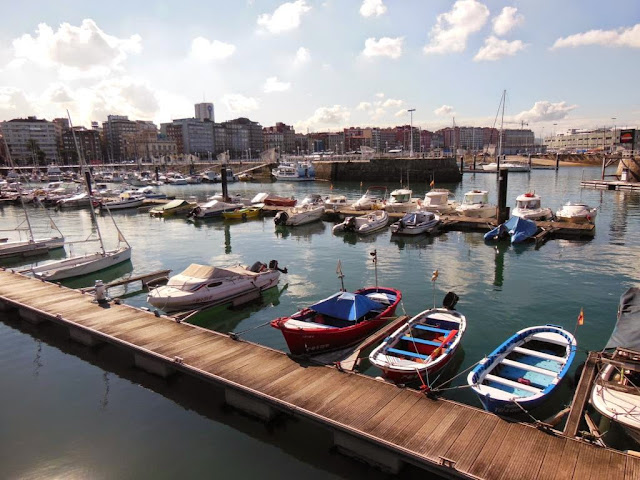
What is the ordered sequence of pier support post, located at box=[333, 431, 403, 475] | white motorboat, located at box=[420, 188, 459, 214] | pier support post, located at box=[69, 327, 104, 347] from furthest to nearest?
white motorboat, located at box=[420, 188, 459, 214] → pier support post, located at box=[69, 327, 104, 347] → pier support post, located at box=[333, 431, 403, 475]

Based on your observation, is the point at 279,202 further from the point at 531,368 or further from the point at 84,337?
the point at 531,368

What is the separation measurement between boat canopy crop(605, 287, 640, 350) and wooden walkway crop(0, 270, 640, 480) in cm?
506

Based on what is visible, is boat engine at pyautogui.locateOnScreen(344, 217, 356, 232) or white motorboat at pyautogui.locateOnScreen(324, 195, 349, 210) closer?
boat engine at pyautogui.locateOnScreen(344, 217, 356, 232)

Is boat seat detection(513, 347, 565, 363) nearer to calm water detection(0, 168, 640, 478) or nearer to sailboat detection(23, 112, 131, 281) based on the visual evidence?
calm water detection(0, 168, 640, 478)

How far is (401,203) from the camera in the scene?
51.6 m

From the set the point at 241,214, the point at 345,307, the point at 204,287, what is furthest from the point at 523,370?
the point at 241,214

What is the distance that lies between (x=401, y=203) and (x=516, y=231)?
16572 millimetres

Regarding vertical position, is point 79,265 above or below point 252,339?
above

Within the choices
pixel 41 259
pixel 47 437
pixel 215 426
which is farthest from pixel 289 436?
pixel 41 259

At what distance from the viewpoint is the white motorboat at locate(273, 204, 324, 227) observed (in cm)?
4759

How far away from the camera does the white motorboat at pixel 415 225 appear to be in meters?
40.6

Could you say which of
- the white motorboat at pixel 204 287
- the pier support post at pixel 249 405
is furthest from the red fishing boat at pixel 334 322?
the white motorboat at pixel 204 287

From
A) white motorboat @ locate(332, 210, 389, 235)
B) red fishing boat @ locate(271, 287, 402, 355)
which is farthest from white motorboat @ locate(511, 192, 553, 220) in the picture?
red fishing boat @ locate(271, 287, 402, 355)

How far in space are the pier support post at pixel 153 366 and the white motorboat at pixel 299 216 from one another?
31895 mm
